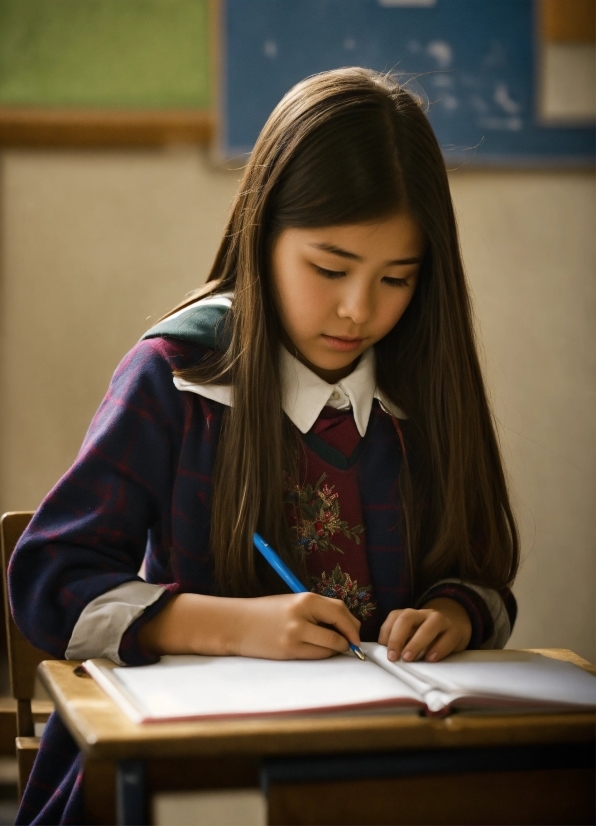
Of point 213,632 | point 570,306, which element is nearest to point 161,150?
point 570,306

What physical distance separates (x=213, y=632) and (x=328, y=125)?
571 millimetres

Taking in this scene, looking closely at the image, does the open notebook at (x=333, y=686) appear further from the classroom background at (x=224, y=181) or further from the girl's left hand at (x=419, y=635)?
the classroom background at (x=224, y=181)

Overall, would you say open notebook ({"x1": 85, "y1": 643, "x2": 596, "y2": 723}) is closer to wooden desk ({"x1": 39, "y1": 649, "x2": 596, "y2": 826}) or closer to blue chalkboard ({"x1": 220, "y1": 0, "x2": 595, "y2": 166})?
wooden desk ({"x1": 39, "y1": 649, "x2": 596, "y2": 826})

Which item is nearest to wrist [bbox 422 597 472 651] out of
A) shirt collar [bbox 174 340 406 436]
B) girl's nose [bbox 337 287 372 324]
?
shirt collar [bbox 174 340 406 436]

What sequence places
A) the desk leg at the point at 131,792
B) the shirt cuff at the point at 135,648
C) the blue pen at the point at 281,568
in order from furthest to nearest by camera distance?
the blue pen at the point at 281,568 → the shirt cuff at the point at 135,648 → the desk leg at the point at 131,792

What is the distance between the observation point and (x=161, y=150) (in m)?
2.47

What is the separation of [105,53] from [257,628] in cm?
179

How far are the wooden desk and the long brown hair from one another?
374mm

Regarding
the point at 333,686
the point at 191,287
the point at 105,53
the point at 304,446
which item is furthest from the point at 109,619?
the point at 105,53

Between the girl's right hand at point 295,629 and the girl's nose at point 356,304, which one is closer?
the girl's right hand at point 295,629

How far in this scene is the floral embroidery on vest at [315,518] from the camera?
121 centimetres

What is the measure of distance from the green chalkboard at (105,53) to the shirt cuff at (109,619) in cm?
165

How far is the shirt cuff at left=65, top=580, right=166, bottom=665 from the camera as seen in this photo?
3.24 feet

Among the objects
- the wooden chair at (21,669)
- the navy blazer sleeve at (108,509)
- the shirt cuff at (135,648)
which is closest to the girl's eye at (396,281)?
the navy blazer sleeve at (108,509)
